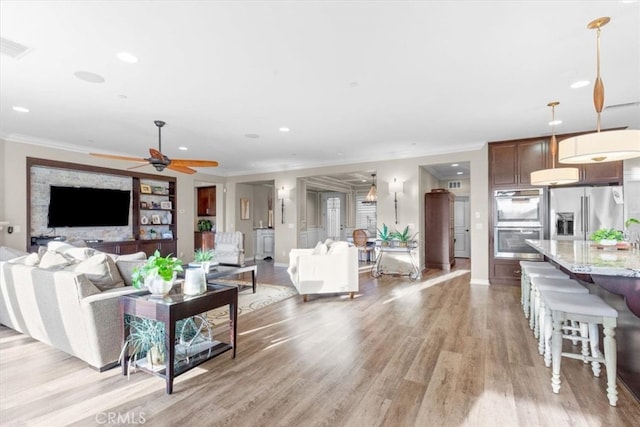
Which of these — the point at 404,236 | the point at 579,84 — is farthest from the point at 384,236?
the point at 579,84

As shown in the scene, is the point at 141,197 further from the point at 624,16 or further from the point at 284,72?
the point at 624,16

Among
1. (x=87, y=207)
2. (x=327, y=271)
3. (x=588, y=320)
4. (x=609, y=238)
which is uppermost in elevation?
(x=87, y=207)

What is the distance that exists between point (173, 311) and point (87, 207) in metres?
5.33

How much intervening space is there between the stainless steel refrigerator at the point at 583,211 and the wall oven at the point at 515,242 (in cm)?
26


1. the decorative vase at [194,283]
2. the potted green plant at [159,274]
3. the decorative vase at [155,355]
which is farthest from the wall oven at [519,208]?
the decorative vase at [155,355]

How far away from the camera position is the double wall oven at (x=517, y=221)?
5336 millimetres

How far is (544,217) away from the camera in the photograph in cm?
528

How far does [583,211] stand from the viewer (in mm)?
4957

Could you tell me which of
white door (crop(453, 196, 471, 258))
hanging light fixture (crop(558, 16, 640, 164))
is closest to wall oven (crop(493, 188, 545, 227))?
hanging light fixture (crop(558, 16, 640, 164))

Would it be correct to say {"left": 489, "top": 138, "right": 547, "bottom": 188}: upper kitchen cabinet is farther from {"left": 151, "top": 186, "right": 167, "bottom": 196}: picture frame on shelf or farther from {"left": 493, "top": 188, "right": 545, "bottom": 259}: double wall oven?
{"left": 151, "top": 186, "right": 167, "bottom": 196}: picture frame on shelf

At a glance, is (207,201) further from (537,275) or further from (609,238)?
(609,238)

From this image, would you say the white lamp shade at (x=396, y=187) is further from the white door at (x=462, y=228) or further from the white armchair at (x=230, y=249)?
the white door at (x=462, y=228)

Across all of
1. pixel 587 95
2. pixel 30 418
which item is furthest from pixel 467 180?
pixel 30 418

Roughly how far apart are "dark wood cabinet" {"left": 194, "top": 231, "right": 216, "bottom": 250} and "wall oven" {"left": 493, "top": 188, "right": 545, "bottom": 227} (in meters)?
6.79
